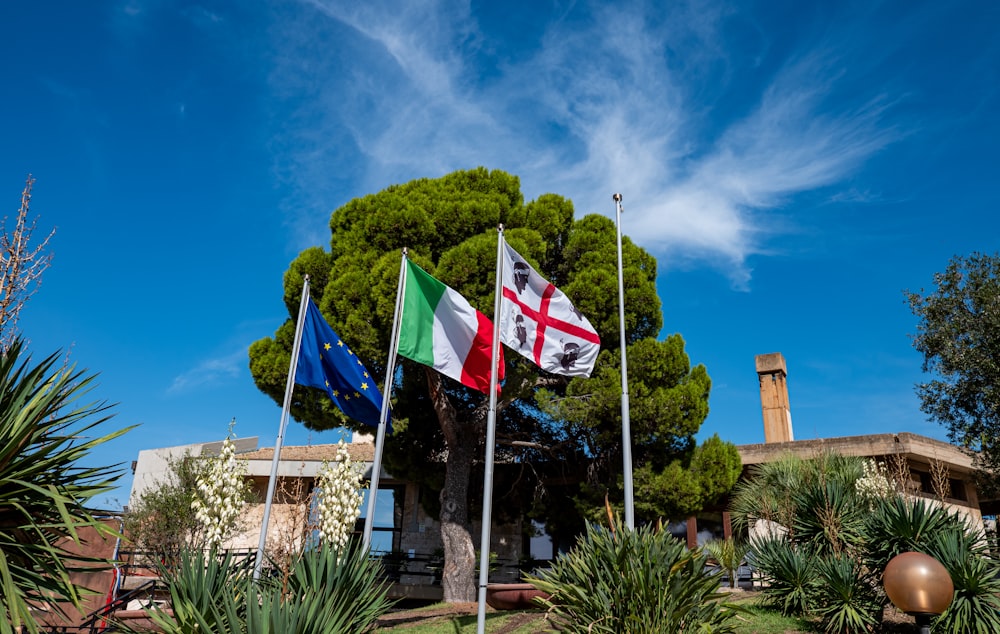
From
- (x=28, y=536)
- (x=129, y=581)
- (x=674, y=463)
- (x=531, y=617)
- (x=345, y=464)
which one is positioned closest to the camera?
(x=28, y=536)

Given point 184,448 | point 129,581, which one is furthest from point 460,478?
point 184,448

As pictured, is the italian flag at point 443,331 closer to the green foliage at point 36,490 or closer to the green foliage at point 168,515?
the green foliage at point 36,490

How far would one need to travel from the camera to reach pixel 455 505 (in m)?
19.0

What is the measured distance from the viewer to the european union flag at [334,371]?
13359mm

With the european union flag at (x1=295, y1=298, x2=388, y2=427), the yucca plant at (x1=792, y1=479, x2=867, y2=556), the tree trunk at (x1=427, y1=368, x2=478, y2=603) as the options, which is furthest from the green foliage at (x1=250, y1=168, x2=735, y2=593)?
the yucca plant at (x1=792, y1=479, x2=867, y2=556)

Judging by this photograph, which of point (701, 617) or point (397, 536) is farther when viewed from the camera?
point (397, 536)

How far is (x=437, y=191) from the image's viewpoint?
68.1 ft

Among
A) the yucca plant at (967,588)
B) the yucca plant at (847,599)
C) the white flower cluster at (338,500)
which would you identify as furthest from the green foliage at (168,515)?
the yucca plant at (967,588)

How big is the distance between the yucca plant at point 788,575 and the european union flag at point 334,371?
7.20m

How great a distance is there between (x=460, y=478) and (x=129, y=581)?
965 centimetres

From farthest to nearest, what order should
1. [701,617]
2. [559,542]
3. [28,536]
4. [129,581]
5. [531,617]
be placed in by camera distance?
[559,542] < [129,581] < [531,617] < [701,617] < [28,536]

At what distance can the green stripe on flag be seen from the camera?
37.8ft

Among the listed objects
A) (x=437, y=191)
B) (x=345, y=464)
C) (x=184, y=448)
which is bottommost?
(x=345, y=464)

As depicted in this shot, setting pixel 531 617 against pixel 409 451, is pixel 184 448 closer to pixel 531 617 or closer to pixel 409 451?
pixel 409 451
